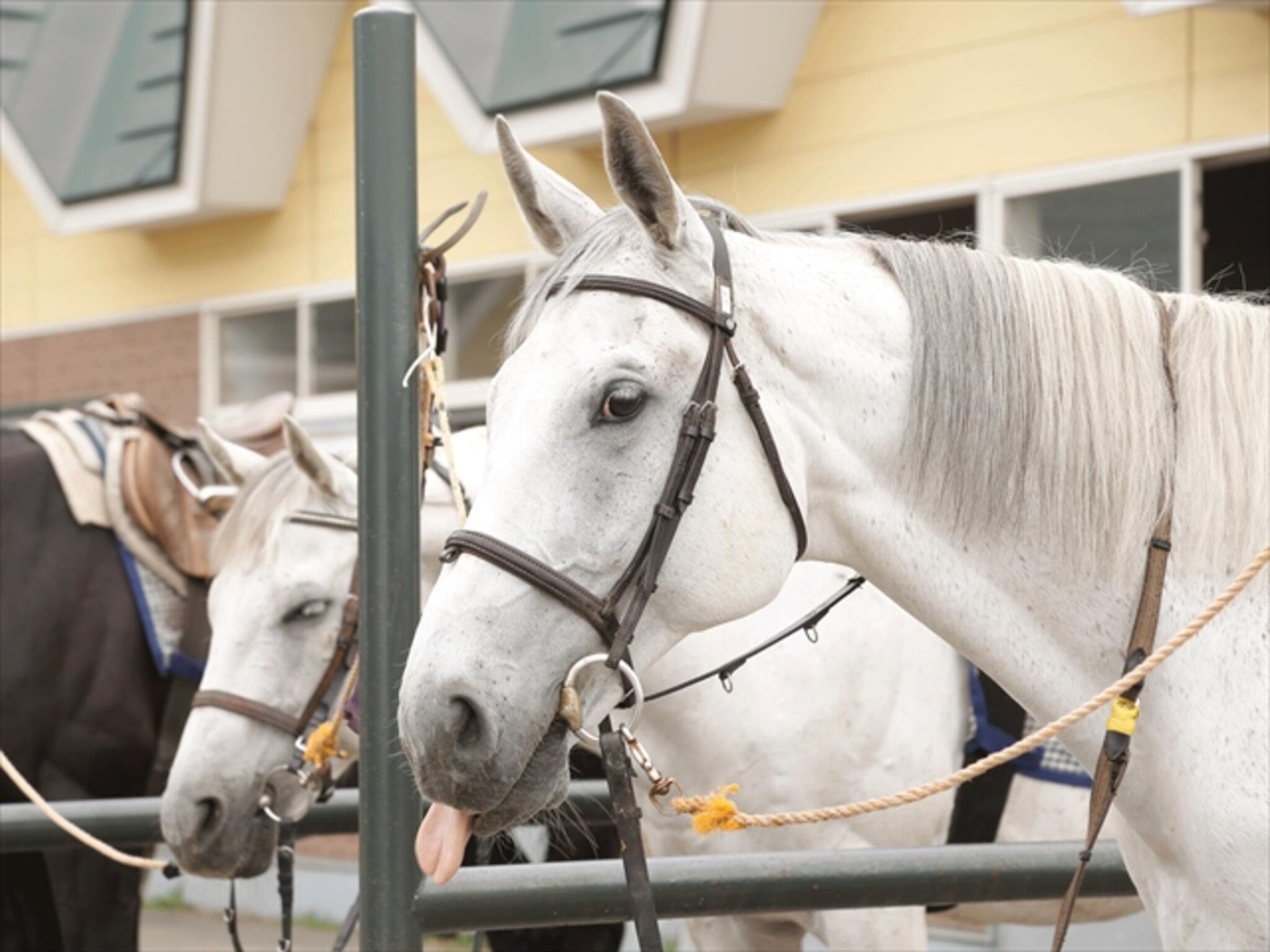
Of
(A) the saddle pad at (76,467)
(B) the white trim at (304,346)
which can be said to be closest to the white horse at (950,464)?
(A) the saddle pad at (76,467)

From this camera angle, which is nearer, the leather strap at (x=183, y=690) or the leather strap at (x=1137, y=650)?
the leather strap at (x=1137, y=650)

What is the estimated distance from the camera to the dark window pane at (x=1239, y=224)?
7.27 metres

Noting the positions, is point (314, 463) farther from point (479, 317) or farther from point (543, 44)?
point (479, 317)

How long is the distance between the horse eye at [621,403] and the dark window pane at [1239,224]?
5.86m

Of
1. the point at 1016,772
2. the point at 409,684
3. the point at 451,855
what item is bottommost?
the point at 1016,772

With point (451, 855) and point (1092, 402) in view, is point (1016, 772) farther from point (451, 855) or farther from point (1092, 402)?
point (451, 855)

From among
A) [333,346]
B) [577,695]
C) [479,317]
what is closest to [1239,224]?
[479,317]

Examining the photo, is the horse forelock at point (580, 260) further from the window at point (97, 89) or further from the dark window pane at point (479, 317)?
the window at point (97, 89)

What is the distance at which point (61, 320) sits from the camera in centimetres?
1041

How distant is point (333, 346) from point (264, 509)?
5464 millimetres

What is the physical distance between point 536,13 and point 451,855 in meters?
6.05

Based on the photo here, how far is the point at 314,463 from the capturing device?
3.81 meters

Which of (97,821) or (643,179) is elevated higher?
(643,179)

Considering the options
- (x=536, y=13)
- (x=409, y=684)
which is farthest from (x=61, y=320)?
(x=409, y=684)
